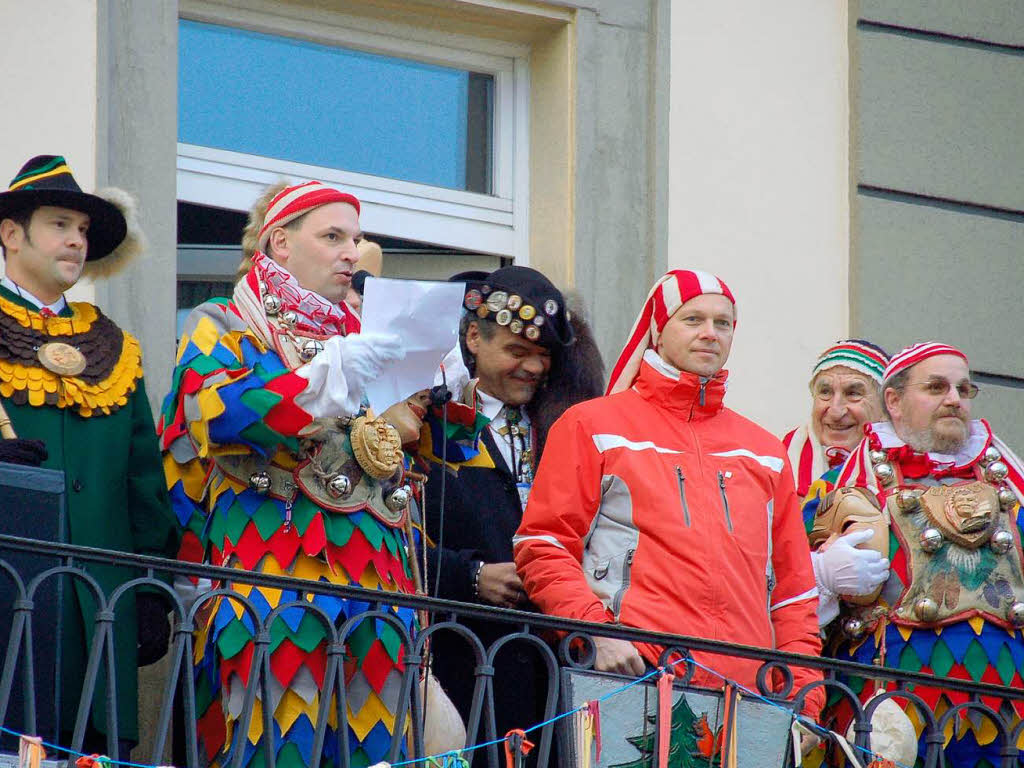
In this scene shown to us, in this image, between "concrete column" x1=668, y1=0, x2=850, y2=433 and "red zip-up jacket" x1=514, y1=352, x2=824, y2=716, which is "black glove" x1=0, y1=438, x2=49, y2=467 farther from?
"concrete column" x1=668, y1=0, x2=850, y2=433

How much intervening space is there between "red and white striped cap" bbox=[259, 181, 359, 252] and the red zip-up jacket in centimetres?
92

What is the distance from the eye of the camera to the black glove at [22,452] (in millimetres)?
5816

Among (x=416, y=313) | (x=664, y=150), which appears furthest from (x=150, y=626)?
(x=664, y=150)

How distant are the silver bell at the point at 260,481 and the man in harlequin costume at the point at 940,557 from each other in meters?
1.76

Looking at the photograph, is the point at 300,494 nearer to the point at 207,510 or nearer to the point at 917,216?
the point at 207,510

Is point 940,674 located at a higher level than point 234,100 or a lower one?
lower

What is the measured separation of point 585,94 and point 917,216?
1429 millimetres

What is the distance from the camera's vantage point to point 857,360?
25.1 feet

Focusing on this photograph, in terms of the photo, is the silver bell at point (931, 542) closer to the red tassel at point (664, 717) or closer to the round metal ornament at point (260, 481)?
the red tassel at point (664, 717)

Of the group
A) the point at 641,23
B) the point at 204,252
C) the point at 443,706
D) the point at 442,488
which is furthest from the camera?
the point at 641,23

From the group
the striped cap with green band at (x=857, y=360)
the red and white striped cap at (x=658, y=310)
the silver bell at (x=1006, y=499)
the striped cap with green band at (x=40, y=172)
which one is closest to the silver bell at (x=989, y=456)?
the silver bell at (x=1006, y=499)

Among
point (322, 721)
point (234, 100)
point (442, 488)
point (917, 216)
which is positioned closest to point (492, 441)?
point (442, 488)

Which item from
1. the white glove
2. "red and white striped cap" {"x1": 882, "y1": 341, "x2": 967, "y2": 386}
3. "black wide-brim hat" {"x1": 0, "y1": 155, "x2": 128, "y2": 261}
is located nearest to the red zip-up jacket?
the white glove

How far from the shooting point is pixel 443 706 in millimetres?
6082
